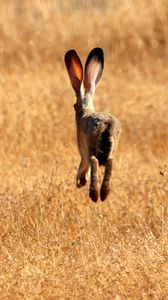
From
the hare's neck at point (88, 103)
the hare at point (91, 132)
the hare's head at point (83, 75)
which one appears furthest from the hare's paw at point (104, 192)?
the hare's head at point (83, 75)

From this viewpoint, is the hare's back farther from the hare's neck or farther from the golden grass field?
the hare's neck

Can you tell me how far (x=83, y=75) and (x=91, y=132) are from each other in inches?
73.4

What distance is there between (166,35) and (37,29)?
239 cm

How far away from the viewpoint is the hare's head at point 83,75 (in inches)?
369

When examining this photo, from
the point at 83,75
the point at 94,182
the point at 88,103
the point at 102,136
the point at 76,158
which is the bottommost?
the point at 76,158

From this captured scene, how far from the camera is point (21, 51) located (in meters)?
16.8

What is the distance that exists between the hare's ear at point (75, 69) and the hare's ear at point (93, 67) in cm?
11

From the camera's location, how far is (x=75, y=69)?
962 cm

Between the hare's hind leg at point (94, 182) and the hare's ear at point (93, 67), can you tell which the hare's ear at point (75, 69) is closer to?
the hare's ear at point (93, 67)

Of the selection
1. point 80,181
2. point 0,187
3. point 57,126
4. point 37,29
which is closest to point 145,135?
point 57,126

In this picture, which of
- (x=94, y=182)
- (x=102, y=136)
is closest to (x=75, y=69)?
(x=102, y=136)

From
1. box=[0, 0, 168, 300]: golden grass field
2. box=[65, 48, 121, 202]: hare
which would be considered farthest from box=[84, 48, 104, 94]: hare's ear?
box=[0, 0, 168, 300]: golden grass field

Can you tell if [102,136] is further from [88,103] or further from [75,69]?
[75,69]

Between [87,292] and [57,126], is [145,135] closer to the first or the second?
[57,126]
